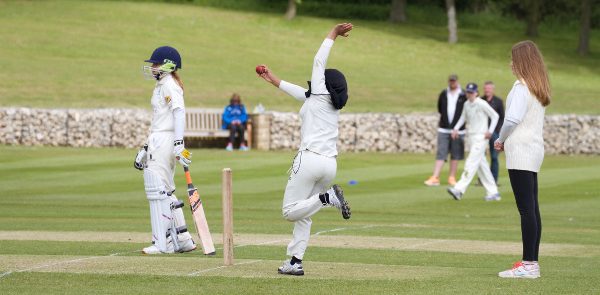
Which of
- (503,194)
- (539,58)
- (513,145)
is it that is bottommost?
(503,194)

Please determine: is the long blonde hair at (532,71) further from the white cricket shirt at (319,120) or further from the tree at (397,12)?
the tree at (397,12)

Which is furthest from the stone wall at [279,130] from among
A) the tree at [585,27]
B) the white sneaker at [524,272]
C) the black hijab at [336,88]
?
the tree at [585,27]

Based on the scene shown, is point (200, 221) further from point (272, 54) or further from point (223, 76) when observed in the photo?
point (272, 54)

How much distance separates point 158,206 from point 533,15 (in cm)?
6300

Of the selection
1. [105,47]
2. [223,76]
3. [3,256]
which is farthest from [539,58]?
[105,47]

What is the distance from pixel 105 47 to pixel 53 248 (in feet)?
156


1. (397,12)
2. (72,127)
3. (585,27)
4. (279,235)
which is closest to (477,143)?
(279,235)

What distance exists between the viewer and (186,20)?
70062 mm

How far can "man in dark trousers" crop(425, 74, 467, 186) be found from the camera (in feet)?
83.3

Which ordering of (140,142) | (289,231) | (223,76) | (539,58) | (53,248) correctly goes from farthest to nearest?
(223,76) → (140,142) → (289,231) → (53,248) → (539,58)

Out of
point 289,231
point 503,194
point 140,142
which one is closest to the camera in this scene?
point 289,231

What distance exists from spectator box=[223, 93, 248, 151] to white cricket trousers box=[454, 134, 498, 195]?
45.3ft

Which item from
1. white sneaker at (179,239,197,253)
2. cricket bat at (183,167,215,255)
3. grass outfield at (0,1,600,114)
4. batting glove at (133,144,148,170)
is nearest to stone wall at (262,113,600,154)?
grass outfield at (0,1,600,114)

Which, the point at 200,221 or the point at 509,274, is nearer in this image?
the point at 509,274
